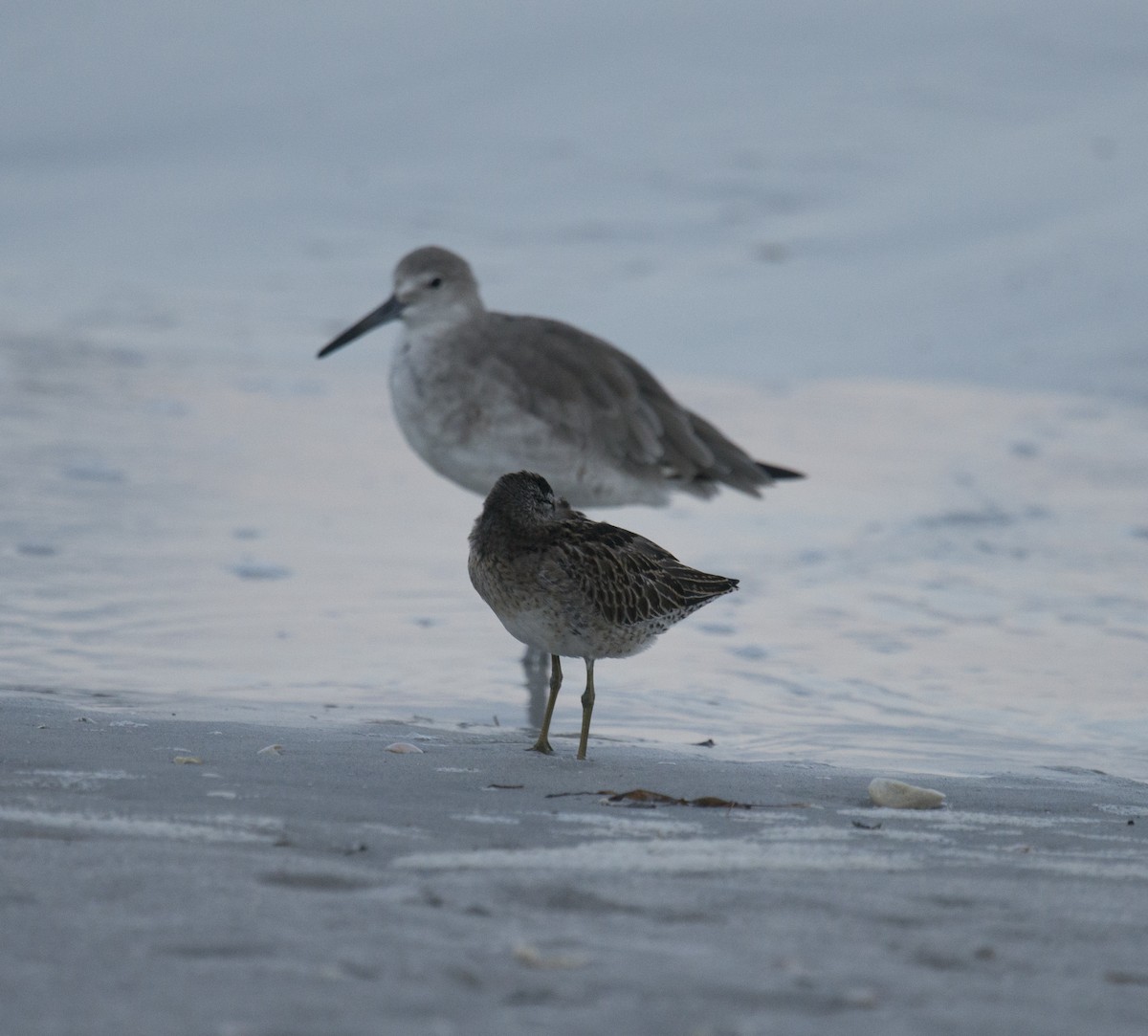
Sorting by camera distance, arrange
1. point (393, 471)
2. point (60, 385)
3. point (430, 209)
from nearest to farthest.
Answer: point (393, 471) < point (60, 385) < point (430, 209)

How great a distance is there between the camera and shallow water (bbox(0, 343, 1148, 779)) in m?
5.23

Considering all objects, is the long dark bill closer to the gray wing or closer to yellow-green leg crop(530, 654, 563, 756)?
the gray wing

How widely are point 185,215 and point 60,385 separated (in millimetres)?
5993

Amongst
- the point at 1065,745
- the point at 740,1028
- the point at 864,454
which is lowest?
the point at 740,1028

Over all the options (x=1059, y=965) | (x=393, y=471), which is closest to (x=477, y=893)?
(x=1059, y=965)

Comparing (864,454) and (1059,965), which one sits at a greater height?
(864,454)

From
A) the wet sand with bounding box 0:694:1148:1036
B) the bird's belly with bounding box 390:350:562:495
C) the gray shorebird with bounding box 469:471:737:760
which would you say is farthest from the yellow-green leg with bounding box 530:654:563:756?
the bird's belly with bounding box 390:350:562:495

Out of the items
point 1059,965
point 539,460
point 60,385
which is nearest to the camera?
point 1059,965

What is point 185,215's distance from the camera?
50.6ft

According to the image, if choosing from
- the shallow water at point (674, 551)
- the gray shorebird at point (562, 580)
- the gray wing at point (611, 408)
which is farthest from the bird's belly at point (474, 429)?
the gray shorebird at point (562, 580)

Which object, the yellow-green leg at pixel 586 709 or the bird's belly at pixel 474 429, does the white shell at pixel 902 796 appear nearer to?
the yellow-green leg at pixel 586 709

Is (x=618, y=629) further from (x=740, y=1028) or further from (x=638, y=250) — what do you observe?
(x=638, y=250)

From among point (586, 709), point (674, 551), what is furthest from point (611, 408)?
point (586, 709)

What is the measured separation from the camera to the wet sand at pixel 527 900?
2217mm
